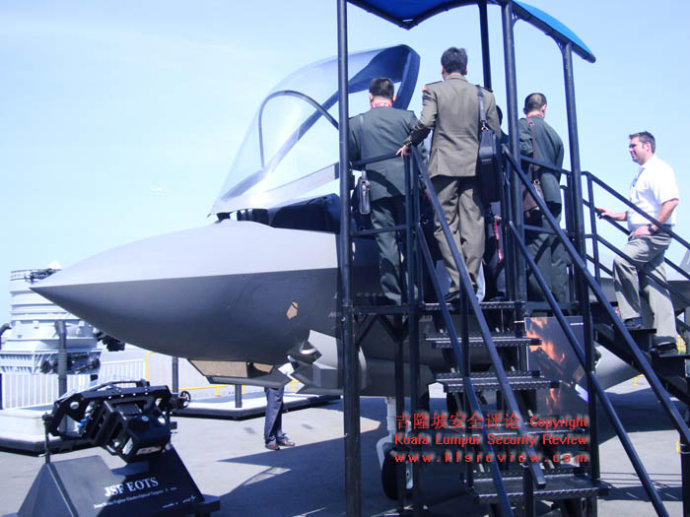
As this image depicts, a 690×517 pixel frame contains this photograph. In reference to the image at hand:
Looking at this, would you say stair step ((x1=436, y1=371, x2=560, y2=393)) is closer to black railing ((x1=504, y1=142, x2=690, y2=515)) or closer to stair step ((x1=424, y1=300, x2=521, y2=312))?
black railing ((x1=504, y1=142, x2=690, y2=515))

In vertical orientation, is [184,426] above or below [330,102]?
below

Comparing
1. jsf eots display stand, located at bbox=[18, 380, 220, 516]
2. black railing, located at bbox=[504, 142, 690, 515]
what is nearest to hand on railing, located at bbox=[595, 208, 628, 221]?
black railing, located at bbox=[504, 142, 690, 515]

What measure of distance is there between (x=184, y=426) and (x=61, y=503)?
6.21 metres

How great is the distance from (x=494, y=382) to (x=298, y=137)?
9.03 ft

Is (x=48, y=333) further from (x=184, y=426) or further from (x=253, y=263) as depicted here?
(x=253, y=263)

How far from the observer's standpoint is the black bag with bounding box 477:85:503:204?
432 centimetres

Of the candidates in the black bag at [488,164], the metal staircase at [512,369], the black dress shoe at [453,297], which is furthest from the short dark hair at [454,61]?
the black dress shoe at [453,297]

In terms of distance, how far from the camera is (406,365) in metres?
5.46

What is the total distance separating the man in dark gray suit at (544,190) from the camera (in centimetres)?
527

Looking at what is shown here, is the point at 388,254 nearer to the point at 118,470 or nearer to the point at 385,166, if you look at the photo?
the point at 385,166

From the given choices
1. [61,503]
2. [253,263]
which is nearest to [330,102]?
[253,263]

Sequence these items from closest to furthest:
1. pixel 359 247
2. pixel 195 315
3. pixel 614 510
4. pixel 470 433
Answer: pixel 470 433 < pixel 195 315 < pixel 359 247 < pixel 614 510

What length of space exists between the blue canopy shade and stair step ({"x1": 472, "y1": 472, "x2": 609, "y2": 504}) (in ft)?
12.2

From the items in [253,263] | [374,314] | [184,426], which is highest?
[253,263]
